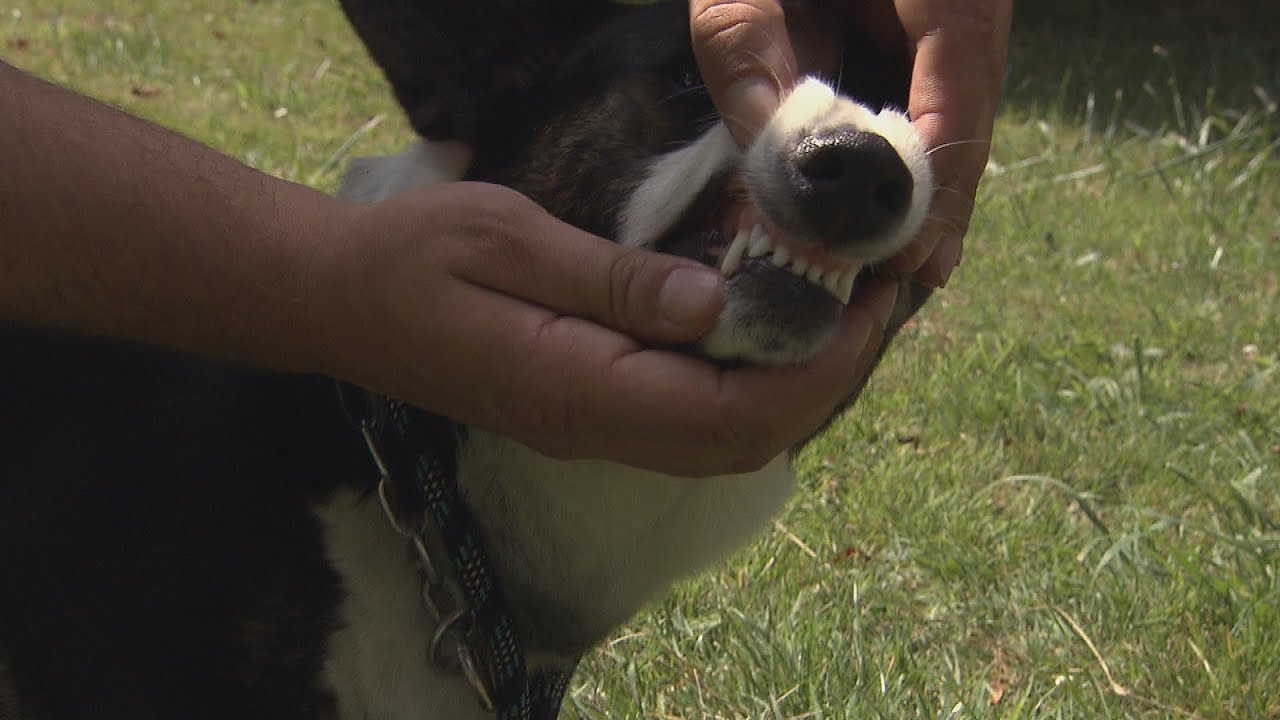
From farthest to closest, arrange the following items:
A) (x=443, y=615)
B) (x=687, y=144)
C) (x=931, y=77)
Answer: (x=443, y=615) → (x=687, y=144) → (x=931, y=77)

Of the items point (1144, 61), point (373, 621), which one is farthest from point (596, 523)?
point (1144, 61)

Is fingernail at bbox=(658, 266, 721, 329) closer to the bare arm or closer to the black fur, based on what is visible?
the bare arm

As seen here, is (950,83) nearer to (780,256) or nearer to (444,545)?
(780,256)

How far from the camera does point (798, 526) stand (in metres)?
2.78

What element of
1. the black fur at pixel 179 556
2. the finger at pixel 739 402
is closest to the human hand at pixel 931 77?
the finger at pixel 739 402

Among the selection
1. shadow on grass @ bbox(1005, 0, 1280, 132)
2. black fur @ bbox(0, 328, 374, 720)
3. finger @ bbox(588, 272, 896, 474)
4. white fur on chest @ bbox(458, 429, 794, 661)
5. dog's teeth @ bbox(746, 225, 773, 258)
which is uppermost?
dog's teeth @ bbox(746, 225, 773, 258)

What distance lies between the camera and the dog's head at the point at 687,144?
1326mm

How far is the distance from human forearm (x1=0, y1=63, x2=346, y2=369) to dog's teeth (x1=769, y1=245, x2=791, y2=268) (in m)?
0.45

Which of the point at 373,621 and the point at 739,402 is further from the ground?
the point at 739,402

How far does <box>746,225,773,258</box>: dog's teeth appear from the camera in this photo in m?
1.37

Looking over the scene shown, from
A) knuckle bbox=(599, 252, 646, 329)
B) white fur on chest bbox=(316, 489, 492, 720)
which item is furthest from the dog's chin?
white fur on chest bbox=(316, 489, 492, 720)

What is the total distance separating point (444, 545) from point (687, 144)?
0.60 metres

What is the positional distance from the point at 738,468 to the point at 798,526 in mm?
1452

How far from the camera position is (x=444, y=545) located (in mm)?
1683
